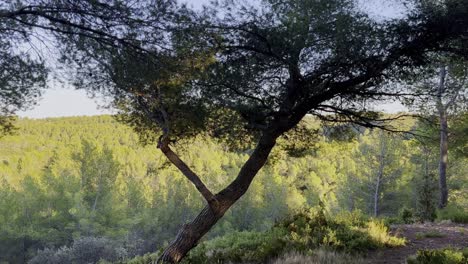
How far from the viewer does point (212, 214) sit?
6.55 metres

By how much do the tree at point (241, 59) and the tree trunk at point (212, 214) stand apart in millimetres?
17

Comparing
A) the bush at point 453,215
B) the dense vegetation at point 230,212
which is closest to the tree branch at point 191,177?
the dense vegetation at point 230,212

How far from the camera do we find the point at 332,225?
303 inches

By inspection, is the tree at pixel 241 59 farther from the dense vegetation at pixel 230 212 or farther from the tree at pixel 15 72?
the dense vegetation at pixel 230 212

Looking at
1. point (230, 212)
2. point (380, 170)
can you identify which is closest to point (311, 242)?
point (380, 170)

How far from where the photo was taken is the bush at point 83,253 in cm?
2559

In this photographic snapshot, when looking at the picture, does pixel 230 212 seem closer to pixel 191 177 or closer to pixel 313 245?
pixel 313 245

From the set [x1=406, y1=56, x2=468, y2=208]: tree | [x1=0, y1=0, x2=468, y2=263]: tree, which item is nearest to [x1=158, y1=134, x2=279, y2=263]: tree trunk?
[x1=0, y1=0, x2=468, y2=263]: tree

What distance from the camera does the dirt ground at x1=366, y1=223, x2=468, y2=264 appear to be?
19.3ft

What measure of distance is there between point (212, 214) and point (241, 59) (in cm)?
257

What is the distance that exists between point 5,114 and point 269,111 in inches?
163

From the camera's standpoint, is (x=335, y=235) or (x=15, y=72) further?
(x=335, y=235)

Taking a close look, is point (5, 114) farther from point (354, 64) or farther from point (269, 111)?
point (354, 64)

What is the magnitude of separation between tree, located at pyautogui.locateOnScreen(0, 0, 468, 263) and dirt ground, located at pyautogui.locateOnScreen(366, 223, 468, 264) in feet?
7.07
